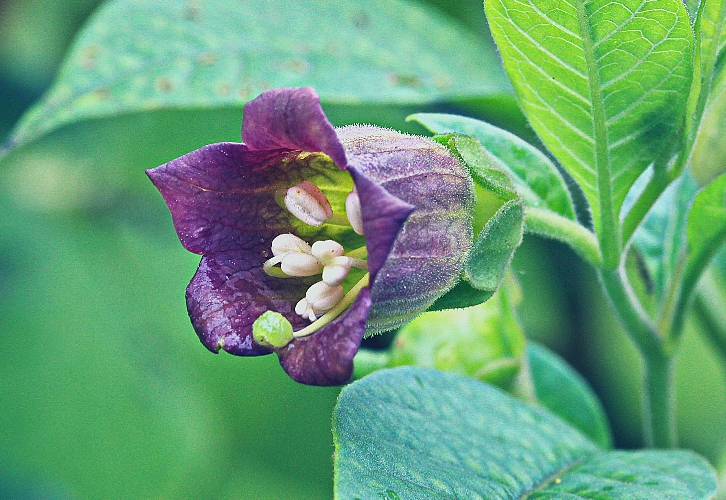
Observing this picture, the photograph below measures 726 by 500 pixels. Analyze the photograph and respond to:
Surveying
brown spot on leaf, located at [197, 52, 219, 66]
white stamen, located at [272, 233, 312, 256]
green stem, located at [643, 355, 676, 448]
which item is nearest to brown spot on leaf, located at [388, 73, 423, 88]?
brown spot on leaf, located at [197, 52, 219, 66]

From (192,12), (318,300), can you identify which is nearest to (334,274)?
(318,300)

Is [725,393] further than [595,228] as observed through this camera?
Yes

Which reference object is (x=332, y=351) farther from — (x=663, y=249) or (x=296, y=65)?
(x=296, y=65)

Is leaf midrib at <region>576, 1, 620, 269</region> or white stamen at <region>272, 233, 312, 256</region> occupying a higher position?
leaf midrib at <region>576, 1, 620, 269</region>

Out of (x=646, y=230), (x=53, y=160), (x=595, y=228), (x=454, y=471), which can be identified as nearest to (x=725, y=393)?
(x=646, y=230)

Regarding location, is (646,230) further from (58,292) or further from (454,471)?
(58,292)

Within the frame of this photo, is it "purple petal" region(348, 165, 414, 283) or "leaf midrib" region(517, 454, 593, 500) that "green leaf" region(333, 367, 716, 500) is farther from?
"purple petal" region(348, 165, 414, 283)

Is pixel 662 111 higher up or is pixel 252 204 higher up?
pixel 662 111

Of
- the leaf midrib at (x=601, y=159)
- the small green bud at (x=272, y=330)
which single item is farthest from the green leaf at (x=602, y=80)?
the small green bud at (x=272, y=330)
